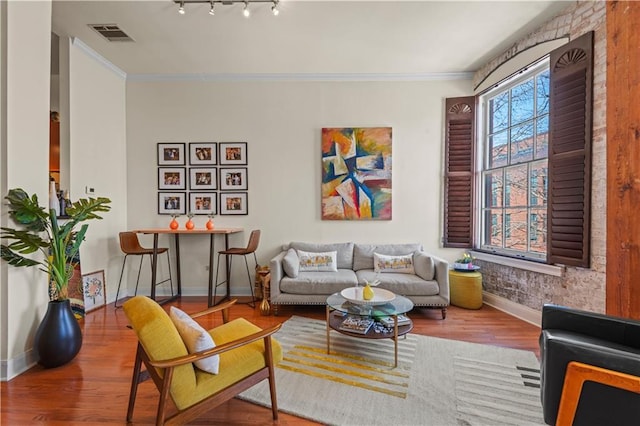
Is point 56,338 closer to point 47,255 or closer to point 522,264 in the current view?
point 47,255

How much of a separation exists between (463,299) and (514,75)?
285 cm

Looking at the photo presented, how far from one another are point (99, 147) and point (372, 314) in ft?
13.2

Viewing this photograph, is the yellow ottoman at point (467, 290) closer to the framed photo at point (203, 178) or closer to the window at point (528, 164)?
the window at point (528, 164)

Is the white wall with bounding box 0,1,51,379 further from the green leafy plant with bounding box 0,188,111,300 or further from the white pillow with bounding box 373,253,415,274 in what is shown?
the white pillow with bounding box 373,253,415,274

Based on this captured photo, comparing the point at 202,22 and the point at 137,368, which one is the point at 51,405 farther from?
the point at 202,22

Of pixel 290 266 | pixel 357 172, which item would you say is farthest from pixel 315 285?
pixel 357 172

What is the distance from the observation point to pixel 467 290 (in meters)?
3.74

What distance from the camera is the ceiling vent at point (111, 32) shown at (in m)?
3.21

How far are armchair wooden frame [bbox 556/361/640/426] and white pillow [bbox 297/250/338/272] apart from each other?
279 cm

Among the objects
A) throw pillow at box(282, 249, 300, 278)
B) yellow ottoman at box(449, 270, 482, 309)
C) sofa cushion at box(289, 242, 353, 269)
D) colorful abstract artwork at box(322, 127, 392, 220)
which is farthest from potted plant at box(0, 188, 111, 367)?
yellow ottoman at box(449, 270, 482, 309)

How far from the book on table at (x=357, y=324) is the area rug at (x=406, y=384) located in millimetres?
242

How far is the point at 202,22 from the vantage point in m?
3.14

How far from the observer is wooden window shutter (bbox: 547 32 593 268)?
2.75m

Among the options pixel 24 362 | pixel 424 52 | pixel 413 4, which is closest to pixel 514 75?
pixel 424 52
